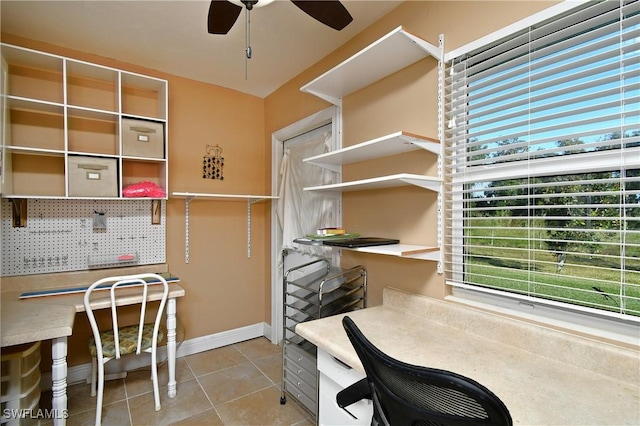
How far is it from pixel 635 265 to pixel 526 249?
34cm

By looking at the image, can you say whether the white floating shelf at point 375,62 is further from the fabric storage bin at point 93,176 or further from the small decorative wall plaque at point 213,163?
the fabric storage bin at point 93,176

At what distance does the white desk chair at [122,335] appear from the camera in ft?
6.32

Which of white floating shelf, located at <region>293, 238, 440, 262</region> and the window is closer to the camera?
the window

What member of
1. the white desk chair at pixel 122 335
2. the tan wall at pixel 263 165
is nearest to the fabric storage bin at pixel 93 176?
the tan wall at pixel 263 165

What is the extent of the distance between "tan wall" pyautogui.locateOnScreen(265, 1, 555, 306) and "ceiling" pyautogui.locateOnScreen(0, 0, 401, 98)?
22cm

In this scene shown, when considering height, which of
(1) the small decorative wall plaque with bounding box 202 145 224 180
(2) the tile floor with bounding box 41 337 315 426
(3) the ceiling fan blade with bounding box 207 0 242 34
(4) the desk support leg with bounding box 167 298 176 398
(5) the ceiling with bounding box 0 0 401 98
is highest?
(5) the ceiling with bounding box 0 0 401 98

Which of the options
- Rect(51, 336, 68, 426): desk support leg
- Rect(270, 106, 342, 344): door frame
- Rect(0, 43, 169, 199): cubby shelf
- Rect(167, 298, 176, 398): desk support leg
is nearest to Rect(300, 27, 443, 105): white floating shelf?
Rect(270, 106, 342, 344): door frame

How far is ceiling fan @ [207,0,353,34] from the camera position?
1438 millimetres

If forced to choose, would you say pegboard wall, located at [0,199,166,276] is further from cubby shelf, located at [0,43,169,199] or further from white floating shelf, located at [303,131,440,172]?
white floating shelf, located at [303,131,440,172]

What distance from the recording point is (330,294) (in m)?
2.13

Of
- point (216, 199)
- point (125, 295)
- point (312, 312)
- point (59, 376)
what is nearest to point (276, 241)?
point (216, 199)

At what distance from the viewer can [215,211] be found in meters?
3.11

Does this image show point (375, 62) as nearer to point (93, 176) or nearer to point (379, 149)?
point (379, 149)

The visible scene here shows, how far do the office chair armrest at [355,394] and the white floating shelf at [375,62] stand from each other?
1.46 meters
